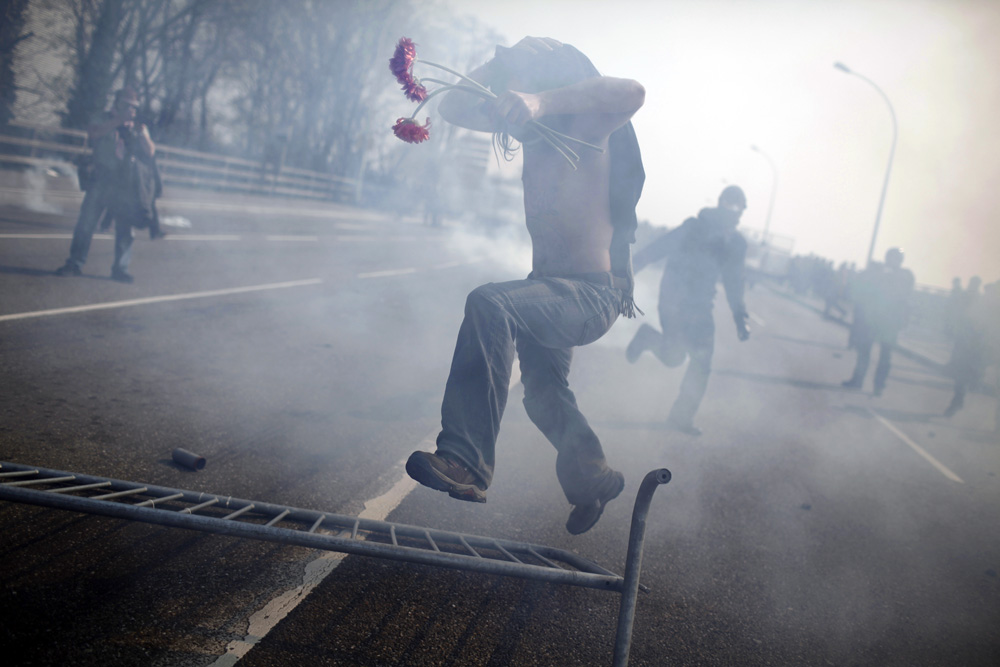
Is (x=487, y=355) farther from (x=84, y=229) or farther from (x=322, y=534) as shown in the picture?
(x=84, y=229)

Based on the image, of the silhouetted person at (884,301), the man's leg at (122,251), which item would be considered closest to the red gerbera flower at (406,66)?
the man's leg at (122,251)

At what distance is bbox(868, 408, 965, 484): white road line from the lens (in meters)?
6.22

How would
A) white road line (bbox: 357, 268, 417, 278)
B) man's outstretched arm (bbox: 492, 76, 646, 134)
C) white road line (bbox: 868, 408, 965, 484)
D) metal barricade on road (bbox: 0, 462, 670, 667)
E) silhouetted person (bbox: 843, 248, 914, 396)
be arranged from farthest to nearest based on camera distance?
white road line (bbox: 357, 268, 417, 278) < silhouetted person (bbox: 843, 248, 914, 396) < white road line (bbox: 868, 408, 965, 484) < man's outstretched arm (bbox: 492, 76, 646, 134) < metal barricade on road (bbox: 0, 462, 670, 667)

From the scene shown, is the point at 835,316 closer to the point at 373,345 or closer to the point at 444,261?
the point at 444,261

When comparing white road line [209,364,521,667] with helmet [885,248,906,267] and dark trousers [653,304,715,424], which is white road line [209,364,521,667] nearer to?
dark trousers [653,304,715,424]

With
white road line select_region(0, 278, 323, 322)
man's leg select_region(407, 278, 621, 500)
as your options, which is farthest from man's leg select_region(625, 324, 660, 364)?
white road line select_region(0, 278, 323, 322)

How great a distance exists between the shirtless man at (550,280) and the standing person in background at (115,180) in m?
6.28

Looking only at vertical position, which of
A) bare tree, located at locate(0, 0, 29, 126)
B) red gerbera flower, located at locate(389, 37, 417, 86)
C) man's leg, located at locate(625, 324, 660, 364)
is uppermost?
bare tree, located at locate(0, 0, 29, 126)

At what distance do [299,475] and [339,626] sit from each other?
4.50 ft

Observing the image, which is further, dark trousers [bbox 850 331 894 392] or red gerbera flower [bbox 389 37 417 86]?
dark trousers [bbox 850 331 894 392]

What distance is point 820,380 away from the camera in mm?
10375

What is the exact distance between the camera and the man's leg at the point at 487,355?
2250 millimetres

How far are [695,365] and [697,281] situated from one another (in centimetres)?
72

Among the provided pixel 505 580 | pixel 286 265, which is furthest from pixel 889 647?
pixel 286 265
